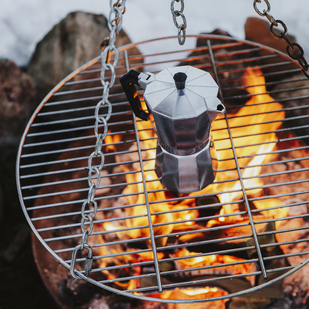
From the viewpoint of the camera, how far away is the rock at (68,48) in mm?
1329

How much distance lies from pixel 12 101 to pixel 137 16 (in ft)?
2.64

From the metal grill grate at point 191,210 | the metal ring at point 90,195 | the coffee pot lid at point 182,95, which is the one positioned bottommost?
the metal grill grate at point 191,210

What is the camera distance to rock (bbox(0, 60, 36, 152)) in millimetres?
1284

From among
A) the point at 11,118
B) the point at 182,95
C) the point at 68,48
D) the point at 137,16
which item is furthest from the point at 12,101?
the point at 182,95

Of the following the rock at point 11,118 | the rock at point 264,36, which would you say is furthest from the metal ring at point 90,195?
the rock at point 264,36

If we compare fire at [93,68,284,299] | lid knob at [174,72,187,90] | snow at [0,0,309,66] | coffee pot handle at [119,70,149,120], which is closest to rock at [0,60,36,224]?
snow at [0,0,309,66]

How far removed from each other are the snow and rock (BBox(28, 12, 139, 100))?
0.78 ft

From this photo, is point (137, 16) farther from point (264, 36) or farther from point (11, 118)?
point (11, 118)

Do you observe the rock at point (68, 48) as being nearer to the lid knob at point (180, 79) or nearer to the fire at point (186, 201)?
the fire at point (186, 201)

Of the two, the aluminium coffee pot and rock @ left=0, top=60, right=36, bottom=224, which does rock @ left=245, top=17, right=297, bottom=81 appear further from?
rock @ left=0, top=60, right=36, bottom=224

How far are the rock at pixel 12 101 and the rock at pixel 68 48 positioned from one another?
0.07m

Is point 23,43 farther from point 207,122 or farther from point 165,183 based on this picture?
point 207,122

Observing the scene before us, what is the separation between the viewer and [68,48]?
1.35 metres

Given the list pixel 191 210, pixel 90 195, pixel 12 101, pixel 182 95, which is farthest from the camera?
pixel 12 101
